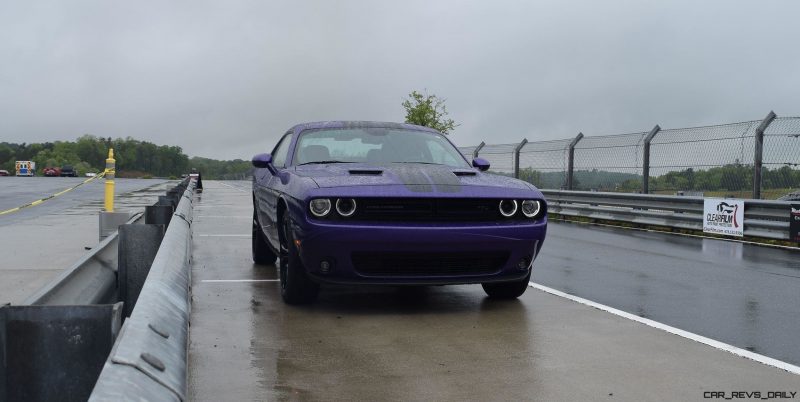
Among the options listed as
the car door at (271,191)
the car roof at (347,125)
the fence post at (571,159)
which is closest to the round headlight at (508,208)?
the car door at (271,191)

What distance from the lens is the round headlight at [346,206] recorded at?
525 cm

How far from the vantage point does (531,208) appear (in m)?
5.67

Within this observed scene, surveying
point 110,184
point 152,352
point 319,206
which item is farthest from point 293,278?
point 110,184

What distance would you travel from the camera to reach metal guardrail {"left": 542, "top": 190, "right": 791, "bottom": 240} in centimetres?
1286

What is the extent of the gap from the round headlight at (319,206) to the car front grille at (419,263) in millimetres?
372

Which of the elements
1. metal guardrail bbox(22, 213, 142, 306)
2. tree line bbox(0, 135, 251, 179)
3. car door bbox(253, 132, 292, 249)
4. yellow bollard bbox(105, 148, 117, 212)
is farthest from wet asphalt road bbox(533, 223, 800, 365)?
tree line bbox(0, 135, 251, 179)

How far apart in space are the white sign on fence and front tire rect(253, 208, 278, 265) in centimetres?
912

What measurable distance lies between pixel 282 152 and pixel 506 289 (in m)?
2.68

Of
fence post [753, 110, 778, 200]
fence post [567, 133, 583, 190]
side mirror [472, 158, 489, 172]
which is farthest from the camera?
fence post [567, 133, 583, 190]

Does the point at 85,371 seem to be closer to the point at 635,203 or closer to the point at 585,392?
the point at 585,392

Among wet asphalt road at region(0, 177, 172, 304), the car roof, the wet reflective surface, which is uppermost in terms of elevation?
the car roof

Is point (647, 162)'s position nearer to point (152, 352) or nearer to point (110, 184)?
point (110, 184)

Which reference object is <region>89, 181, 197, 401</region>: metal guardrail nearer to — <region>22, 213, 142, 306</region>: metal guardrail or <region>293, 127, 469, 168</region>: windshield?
<region>22, 213, 142, 306</region>: metal guardrail

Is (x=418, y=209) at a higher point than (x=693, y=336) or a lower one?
higher
